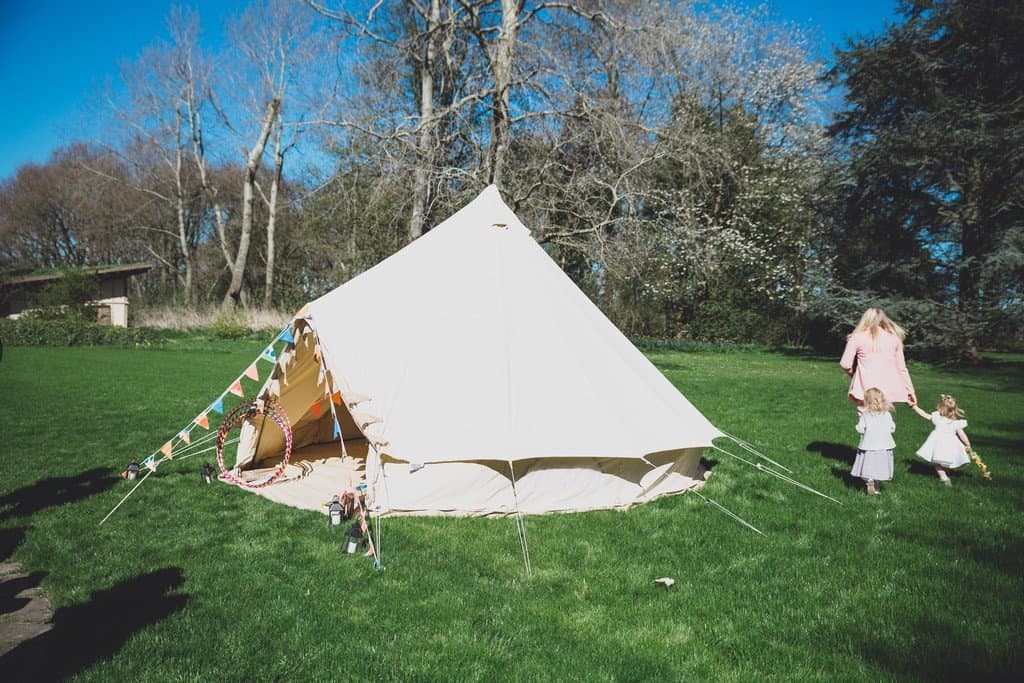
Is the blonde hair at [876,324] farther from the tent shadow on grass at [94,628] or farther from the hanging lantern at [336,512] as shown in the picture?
the tent shadow on grass at [94,628]

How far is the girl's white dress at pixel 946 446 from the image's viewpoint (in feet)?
19.2

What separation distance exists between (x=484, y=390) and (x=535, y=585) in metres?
1.59

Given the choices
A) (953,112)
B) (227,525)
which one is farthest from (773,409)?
(953,112)

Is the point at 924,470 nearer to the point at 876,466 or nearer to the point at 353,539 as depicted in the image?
the point at 876,466

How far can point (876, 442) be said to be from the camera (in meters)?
5.43

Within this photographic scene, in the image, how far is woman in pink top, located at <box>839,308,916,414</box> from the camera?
5746mm

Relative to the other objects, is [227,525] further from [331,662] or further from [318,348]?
[331,662]

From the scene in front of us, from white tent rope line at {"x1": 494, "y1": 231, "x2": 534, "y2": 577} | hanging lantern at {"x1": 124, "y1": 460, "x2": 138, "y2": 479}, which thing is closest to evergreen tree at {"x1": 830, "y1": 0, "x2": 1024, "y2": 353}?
white tent rope line at {"x1": 494, "y1": 231, "x2": 534, "y2": 577}

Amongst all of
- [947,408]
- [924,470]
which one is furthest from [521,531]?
[924,470]

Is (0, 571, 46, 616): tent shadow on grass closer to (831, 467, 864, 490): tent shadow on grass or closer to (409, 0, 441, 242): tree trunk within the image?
(831, 467, 864, 490): tent shadow on grass

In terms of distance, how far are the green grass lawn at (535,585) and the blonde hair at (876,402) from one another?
2.48 feet

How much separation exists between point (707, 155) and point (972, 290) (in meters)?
11.5

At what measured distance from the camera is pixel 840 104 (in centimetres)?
2212

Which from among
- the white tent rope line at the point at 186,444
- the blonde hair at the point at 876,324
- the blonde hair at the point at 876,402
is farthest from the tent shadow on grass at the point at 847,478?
the white tent rope line at the point at 186,444
